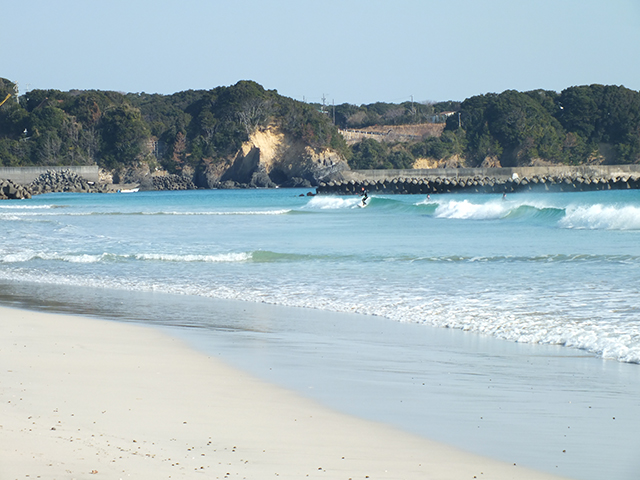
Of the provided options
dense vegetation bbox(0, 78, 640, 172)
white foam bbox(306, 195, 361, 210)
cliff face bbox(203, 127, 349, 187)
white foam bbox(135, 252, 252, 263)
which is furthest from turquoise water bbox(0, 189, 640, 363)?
dense vegetation bbox(0, 78, 640, 172)

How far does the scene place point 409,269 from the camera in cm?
1248

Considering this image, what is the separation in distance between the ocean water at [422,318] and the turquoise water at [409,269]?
44 millimetres

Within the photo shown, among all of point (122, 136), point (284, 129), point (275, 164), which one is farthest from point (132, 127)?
point (284, 129)

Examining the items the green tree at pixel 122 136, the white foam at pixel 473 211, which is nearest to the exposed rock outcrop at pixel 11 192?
the green tree at pixel 122 136

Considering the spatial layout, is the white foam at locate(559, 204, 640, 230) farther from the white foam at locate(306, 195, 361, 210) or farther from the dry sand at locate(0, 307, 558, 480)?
the white foam at locate(306, 195, 361, 210)

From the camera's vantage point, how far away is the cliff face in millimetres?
102875

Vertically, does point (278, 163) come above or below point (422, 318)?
above

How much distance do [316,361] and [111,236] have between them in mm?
17321

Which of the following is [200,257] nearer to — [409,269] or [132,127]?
[409,269]

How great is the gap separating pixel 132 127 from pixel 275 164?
69.4ft

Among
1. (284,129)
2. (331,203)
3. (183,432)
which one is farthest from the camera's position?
(284,129)

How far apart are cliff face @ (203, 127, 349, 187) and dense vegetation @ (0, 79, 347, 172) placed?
1.34 meters

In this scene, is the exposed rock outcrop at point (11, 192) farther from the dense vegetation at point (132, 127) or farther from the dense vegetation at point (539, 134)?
the dense vegetation at point (539, 134)

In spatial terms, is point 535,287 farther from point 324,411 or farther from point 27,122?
point 27,122
